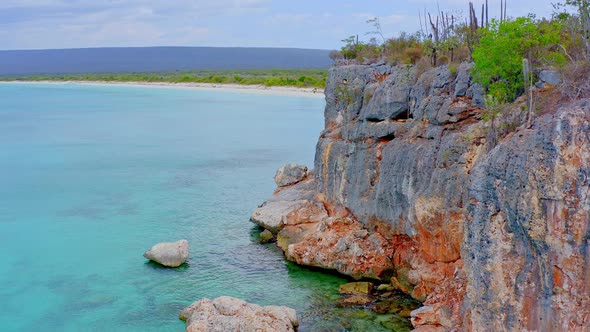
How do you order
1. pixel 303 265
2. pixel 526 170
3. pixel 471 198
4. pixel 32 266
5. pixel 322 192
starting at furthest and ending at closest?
pixel 322 192, pixel 32 266, pixel 303 265, pixel 471 198, pixel 526 170

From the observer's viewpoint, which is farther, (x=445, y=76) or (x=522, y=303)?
(x=445, y=76)

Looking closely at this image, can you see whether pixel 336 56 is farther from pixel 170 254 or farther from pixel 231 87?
pixel 231 87

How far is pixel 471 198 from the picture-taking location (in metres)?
15.5

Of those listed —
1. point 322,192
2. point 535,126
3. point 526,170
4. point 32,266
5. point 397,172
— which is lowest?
point 32,266

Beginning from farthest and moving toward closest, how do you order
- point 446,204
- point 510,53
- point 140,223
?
point 140,223, point 446,204, point 510,53

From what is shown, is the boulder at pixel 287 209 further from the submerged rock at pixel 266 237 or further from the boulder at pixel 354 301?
the boulder at pixel 354 301

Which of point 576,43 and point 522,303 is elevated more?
point 576,43

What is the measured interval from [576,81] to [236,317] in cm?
1104

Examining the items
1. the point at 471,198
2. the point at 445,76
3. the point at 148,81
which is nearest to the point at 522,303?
the point at 471,198

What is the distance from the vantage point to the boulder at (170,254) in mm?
25125

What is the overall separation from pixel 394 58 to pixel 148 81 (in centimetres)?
11893

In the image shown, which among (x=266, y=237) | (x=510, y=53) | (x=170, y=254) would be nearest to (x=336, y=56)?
(x=266, y=237)

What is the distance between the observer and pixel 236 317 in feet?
60.5

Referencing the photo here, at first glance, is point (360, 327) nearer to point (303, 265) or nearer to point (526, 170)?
point (303, 265)
